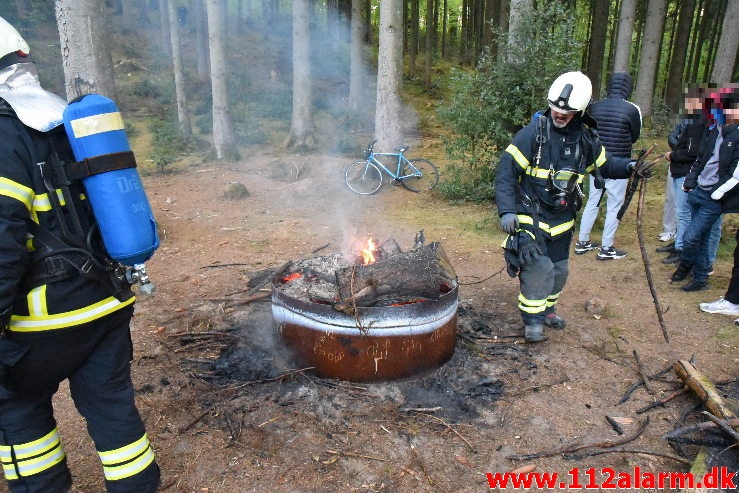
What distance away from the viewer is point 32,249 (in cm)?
235

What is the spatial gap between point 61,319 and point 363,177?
942 cm

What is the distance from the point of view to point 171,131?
16031 millimetres

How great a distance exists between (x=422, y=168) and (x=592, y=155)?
7.73m

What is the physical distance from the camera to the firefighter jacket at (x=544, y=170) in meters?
4.52

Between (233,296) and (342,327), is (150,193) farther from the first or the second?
(342,327)

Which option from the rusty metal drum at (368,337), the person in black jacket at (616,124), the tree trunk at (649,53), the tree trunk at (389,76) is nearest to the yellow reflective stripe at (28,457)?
the rusty metal drum at (368,337)

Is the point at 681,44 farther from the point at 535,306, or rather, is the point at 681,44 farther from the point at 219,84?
the point at 535,306

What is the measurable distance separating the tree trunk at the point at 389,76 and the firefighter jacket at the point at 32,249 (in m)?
9.53

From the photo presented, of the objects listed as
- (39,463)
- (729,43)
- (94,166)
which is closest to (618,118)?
(94,166)

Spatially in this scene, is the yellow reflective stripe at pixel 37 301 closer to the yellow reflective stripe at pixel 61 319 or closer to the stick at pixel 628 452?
the yellow reflective stripe at pixel 61 319

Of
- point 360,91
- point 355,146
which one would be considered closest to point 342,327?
point 355,146

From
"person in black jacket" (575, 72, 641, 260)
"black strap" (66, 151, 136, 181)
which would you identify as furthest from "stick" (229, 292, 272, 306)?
"person in black jacket" (575, 72, 641, 260)

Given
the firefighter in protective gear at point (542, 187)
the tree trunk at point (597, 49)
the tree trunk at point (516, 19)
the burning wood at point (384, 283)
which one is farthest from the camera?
the tree trunk at point (597, 49)

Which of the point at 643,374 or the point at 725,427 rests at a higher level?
the point at 725,427
